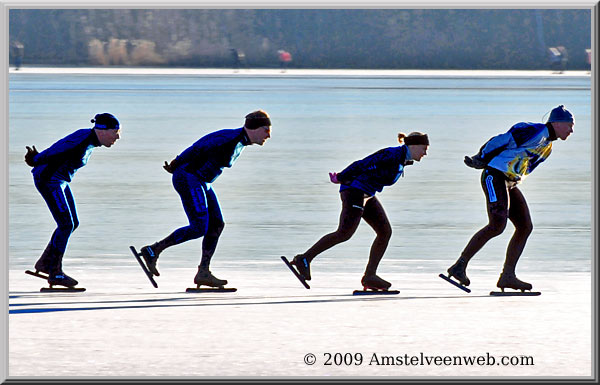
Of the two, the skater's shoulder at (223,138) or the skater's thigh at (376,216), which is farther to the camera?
the skater's thigh at (376,216)

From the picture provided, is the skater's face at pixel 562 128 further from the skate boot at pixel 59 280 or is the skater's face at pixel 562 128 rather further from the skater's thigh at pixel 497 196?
the skate boot at pixel 59 280

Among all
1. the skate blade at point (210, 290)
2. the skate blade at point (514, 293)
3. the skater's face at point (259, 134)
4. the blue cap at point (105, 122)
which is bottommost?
the skate blade at point (514, 293)

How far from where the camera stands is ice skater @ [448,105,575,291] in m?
8.74

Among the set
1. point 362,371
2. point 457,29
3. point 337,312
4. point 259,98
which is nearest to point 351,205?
point 337,312

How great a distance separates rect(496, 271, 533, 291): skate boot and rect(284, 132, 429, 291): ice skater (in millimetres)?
773

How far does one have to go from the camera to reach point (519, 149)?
8836 millimetres

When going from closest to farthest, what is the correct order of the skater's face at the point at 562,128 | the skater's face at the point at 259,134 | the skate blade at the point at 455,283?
the skater's face at the point at 562,128
the skater's face at the point at 259,134
the skate blade at the point at 455,283

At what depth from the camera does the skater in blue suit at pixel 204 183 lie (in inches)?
350

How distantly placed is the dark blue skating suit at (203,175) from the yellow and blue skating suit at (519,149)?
1.67 m

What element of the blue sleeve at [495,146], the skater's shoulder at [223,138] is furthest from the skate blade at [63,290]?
the blue sleeve at [495,146]

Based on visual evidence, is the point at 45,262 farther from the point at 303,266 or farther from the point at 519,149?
the point at 519,149

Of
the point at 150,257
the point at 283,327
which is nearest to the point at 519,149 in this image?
the point at 283,327

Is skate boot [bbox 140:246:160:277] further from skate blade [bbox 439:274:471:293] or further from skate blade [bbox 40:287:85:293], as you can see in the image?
skate blade [bbox 439:274:471:293]

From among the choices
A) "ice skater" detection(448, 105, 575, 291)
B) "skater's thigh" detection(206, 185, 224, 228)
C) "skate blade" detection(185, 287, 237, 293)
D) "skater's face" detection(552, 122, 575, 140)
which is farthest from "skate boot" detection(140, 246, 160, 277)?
"skater's face" detection(552, 122, 575, 140)
